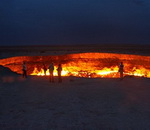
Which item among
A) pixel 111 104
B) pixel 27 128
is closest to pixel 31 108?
pixel 27 128

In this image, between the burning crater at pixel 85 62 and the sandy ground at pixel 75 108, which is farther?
the burning crater at pixel 85 62

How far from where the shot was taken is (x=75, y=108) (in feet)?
34.4

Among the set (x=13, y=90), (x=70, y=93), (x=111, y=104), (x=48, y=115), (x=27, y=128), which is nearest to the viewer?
(x=27, y=128)

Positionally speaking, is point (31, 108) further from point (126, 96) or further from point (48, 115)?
point (126, 96)

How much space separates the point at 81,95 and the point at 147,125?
546cm

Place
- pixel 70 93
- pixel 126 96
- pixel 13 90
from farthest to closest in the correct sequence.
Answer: pixel 13 90 → pixel 70 93 → pixel 126 96

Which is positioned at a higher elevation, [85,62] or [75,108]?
[85,62]

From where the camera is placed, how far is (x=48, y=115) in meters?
9.47

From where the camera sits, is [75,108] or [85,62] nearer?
[75,108]

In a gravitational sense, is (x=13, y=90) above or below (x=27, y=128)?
above

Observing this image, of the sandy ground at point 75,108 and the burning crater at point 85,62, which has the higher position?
the burning crater at point 85,62

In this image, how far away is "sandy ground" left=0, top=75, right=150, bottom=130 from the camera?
8398 millimetres

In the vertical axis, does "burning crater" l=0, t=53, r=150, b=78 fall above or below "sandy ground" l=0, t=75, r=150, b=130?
above

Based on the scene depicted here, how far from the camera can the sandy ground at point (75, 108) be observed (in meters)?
8.40
